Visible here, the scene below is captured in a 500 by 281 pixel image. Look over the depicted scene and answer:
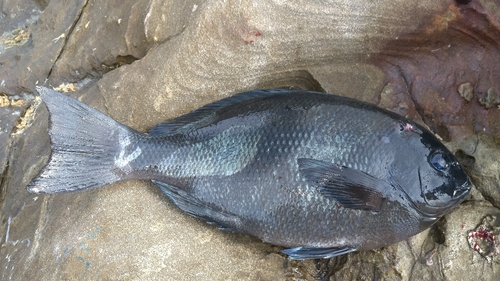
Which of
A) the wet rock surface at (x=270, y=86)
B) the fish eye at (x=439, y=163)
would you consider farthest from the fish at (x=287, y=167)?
the wet rock surface at (x=270, y=86)

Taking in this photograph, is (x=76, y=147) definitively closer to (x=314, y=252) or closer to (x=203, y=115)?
(x=203, y=115)

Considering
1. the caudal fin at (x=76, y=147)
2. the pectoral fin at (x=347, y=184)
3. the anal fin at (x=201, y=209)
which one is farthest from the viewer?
the anal fin at (x=201, y=209)

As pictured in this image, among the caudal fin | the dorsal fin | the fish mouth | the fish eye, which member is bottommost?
the caudal fin

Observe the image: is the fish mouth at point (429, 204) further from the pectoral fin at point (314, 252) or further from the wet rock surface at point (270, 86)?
the pectoral fin at point (314, 252)

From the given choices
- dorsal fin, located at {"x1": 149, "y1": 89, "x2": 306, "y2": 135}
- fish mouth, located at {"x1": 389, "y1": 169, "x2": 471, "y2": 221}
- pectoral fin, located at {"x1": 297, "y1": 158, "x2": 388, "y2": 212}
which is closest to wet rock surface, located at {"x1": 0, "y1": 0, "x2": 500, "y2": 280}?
dorsal fin, located at {"x1": 149, "y1": 89, "x2": 306, "y2": 135}

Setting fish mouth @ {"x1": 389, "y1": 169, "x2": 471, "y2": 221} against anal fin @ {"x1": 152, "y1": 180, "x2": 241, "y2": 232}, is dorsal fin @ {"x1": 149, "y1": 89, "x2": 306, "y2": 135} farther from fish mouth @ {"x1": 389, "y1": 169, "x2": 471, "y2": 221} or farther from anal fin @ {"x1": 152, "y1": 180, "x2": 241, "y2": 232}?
fish mouth @ {"x1": 389, "y1": 169, "x2": 471, "y2": 221}

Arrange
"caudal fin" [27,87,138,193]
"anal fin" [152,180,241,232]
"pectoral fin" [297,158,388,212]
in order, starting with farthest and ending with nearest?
"anal fin" [152,180,241,232] → "caudal fin" [27,87,138,193] → "pectoral fin" [297,158,388,212]

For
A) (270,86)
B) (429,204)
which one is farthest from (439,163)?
(270,86)
